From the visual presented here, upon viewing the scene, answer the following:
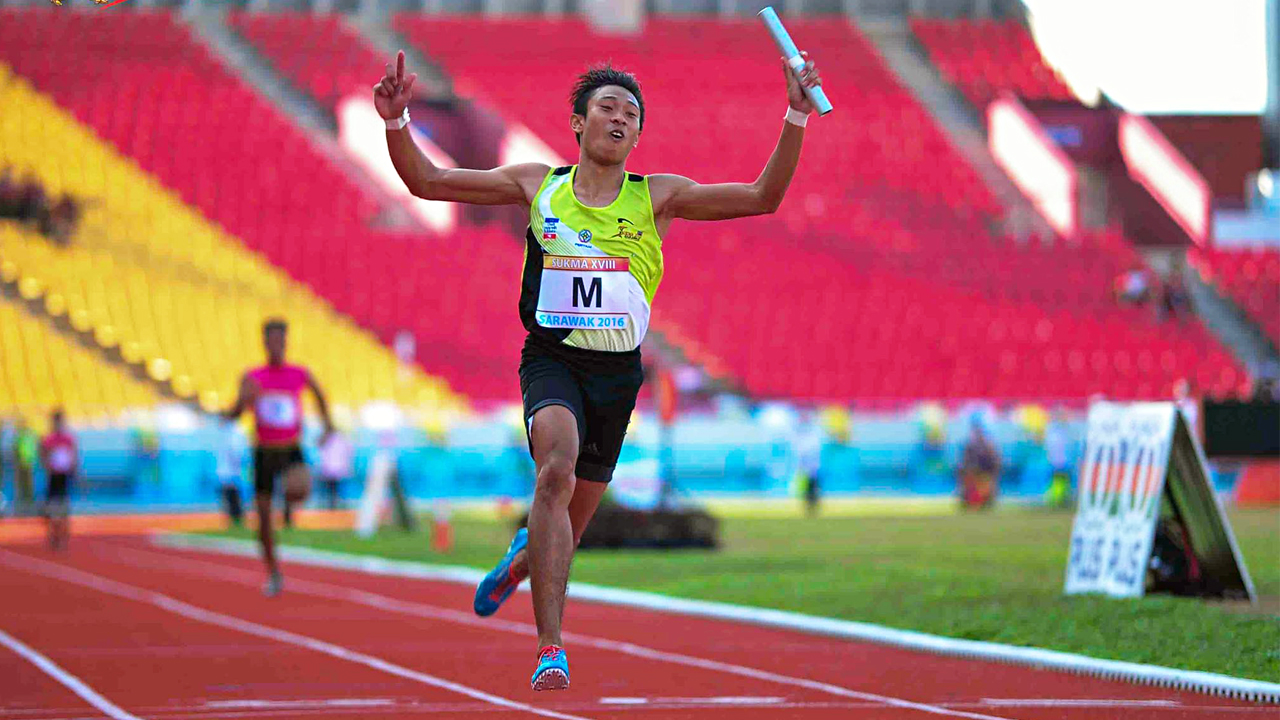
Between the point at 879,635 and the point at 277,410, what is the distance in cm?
630

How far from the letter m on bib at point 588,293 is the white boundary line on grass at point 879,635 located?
132 inches

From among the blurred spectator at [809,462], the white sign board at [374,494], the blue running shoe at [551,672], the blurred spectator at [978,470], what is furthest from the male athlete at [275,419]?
the blurred spectator at [978,470]

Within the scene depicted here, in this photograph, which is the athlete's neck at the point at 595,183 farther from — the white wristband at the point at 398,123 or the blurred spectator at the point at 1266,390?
the blurred spectator at the point at 1266,390

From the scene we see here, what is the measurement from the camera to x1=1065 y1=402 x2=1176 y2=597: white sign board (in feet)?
41.1

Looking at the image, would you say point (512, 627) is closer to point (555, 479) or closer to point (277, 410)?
point (277, 410)

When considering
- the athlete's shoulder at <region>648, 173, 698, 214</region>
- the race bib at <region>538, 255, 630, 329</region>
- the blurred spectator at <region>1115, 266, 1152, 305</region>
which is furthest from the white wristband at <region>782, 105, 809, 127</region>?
the blurred spectator at <region>1115, 266, 1152, 305</region>

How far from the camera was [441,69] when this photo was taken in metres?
49.8

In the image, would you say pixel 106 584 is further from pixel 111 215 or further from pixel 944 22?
pixel 944 22

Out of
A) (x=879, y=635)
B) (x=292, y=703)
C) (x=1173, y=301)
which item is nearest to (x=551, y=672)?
(x=292, y=703)

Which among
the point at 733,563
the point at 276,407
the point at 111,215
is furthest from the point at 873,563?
the point at 111,215

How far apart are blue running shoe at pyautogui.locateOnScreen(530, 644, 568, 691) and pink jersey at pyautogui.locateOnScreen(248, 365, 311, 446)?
29.9 ft

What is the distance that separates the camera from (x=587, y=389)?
7.85 m

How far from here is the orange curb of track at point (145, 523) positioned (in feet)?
96.2

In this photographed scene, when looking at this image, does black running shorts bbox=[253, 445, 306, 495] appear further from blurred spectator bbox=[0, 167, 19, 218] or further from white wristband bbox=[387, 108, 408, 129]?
blurred spectator bbox=[0, 167, 19, 218]
